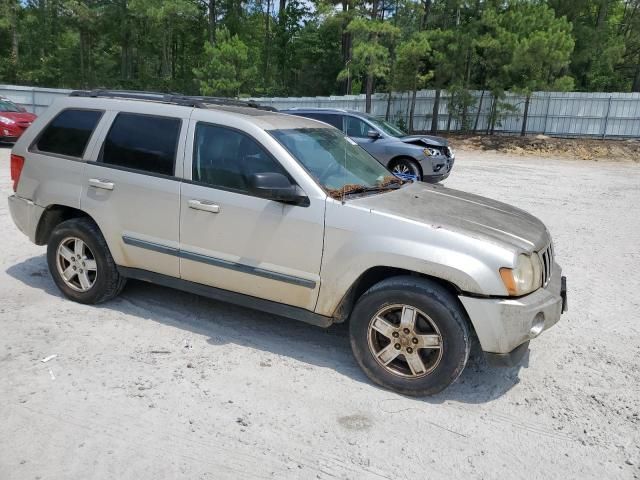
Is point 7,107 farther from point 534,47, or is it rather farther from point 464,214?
point 534,47

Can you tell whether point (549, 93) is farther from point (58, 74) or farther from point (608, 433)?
point (58, 74)

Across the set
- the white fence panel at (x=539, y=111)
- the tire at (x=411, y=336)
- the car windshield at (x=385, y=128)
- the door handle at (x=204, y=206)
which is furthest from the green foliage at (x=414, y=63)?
the tire at (x=411, y=336)

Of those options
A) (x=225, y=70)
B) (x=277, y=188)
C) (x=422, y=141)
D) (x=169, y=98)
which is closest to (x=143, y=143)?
(x=169, y=98)

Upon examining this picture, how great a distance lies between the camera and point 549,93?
1017 inches

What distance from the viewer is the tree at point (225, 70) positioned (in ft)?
97.8

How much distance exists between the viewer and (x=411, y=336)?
3.45 metres

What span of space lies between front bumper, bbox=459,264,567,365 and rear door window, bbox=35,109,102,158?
11.5ft

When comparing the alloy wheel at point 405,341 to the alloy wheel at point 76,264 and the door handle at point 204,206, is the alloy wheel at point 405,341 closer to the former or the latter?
the door handle at point 204,206

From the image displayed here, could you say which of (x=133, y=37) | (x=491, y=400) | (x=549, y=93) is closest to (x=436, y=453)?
(x=491, y=400)

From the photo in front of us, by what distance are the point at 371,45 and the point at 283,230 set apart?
2284 cm

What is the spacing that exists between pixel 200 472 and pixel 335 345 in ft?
5.78

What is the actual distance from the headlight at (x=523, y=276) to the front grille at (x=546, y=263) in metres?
0.09

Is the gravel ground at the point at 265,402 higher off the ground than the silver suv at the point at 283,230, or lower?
lower

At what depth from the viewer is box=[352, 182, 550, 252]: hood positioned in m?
3.49
